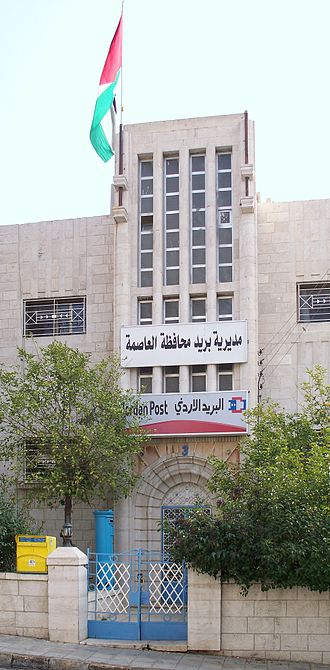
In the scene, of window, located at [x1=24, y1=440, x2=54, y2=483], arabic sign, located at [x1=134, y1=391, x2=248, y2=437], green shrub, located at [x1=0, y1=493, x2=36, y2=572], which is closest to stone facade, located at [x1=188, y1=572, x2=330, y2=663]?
green shrub, located at [x1=0, y1=493, x2=36, y2=572]

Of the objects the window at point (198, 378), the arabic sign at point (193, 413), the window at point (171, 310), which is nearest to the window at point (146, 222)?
the window at point (171, 310)

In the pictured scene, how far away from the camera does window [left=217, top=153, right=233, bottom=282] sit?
23.4 meters

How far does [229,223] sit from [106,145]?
3.93 meters

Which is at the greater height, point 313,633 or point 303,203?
point 303,203

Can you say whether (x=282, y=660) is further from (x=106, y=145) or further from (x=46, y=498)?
(x=106, y=145)

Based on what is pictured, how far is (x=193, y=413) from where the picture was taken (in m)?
22.1

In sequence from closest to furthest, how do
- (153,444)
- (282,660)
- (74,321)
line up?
(282,660) → (153,444) → (74,321)

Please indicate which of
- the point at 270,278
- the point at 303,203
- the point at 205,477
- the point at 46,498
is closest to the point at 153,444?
the point at 205,477

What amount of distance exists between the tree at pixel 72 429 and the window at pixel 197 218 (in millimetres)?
3449

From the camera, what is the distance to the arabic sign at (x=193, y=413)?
21.7 meters

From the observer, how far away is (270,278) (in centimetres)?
2386

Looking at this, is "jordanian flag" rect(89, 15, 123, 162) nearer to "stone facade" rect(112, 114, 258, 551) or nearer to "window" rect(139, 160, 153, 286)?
"stone facade" rect(112, 114, 258, 551)

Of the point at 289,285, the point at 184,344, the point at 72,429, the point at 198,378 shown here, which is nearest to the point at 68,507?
the point at 72,429

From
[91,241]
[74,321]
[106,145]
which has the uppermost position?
[106,145]
